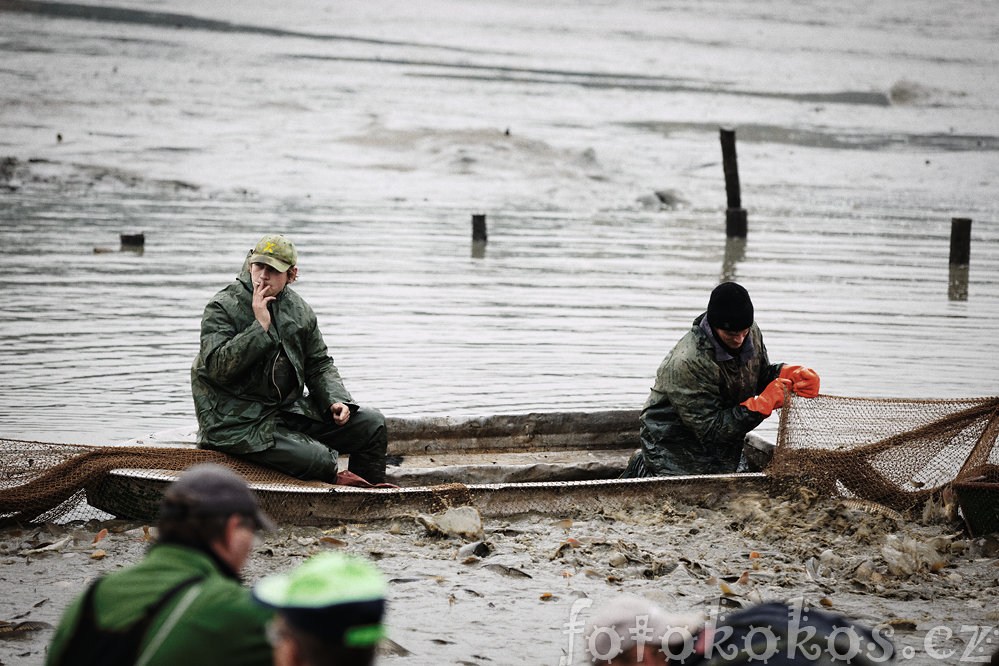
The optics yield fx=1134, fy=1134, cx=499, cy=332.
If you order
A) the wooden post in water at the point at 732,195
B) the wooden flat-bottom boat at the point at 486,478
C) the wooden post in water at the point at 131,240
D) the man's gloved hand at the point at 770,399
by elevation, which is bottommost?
the wooden flat-bottom boat at the point at 486,478

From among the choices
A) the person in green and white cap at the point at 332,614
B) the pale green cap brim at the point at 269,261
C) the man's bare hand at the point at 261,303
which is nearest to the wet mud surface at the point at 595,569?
the man's bare hand at the point at 261,303

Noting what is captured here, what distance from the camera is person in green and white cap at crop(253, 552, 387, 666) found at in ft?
8.48

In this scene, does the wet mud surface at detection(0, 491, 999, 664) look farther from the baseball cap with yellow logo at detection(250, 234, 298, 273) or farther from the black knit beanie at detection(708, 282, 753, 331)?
the baseball cap with yellow logo at detection(250, 234, 298, 273)

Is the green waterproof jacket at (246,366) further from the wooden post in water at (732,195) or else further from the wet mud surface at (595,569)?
the wooden post in water at (732,195)

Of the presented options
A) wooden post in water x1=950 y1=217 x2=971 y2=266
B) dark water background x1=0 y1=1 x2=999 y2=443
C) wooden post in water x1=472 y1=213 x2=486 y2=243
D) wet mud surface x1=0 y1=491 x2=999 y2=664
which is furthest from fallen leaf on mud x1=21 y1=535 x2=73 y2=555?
wooden post in water x1=950 y1=217 x2=971 y2=266

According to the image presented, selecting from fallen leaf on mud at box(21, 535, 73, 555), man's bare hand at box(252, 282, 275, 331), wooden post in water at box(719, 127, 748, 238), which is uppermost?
wooden post in water at box(719, 127, 748, 238)

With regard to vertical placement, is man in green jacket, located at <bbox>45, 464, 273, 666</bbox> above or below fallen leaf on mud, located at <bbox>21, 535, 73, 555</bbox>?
above

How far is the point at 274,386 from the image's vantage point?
7.50 metres

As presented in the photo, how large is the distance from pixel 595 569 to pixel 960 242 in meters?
16.4

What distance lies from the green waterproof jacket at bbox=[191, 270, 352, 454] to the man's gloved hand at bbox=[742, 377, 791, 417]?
2.98 meters

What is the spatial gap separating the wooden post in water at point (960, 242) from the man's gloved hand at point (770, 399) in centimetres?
1426

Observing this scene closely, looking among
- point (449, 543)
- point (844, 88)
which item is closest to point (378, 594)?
point (449, 543)

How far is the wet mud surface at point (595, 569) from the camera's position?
561 centimetres

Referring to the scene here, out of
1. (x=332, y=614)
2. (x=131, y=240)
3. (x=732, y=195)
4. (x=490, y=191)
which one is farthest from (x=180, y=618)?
(x=490, y=191)
